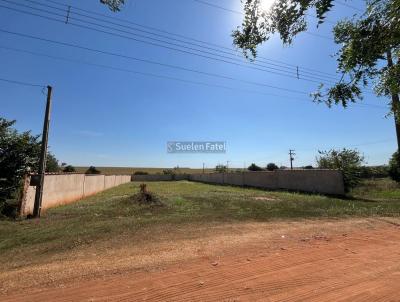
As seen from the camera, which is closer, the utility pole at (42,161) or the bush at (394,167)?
the utility pole at (42,161)

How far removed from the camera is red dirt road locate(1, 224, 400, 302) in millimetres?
4203

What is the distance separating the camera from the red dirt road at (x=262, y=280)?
4.20 meters

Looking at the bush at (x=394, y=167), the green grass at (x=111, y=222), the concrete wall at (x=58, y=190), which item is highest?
the bush at (x=394, y=167)

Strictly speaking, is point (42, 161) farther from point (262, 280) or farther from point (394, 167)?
point (394, 167)

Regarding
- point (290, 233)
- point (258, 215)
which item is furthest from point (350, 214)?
point (290, 233)

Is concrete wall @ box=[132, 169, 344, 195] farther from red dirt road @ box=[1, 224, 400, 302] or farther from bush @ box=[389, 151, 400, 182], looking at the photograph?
red dirt road @ box=[1, 224, 400, 302]

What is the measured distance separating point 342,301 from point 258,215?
7674 mm

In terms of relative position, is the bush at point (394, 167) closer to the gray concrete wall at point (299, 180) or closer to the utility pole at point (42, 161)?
the gray concrete wall at point (299, 180)

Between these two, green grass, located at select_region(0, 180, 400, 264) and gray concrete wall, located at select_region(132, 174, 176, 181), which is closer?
green grass, located at select_region(0, 180, 400, 264)

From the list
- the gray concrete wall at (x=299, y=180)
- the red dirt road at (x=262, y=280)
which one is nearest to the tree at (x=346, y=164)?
the gray concrete wall at (x=299, y=180)

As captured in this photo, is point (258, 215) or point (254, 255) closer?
point (254, 255)

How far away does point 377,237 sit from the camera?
790 centimetres

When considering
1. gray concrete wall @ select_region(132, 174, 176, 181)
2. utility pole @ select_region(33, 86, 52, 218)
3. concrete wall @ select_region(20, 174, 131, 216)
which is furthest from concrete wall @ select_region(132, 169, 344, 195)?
gray concrete wall @ select_region(132, 174, 176, 181)

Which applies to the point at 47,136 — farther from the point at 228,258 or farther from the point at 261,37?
the point at 261,37
